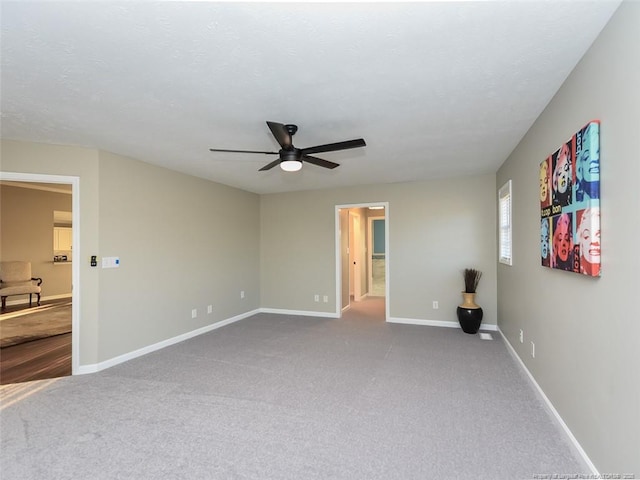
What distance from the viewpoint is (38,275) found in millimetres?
6863

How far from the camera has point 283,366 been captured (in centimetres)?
340

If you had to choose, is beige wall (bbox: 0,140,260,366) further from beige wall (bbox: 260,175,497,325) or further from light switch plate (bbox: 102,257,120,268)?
beige wall (bbox: 260,175,497,325)

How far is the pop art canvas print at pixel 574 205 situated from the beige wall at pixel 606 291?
52 mm

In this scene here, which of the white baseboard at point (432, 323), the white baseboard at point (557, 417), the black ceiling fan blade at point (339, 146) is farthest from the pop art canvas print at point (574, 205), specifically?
the white baseboard at point (432, 323)

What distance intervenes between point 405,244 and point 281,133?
11.5 ft

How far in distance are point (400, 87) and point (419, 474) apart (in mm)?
2452

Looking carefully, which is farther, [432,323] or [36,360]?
[432,323]

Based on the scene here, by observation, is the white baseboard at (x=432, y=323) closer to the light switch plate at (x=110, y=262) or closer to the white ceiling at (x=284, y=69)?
the white ceiling at (x=284, y=69)

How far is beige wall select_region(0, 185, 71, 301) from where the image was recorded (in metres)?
6.33

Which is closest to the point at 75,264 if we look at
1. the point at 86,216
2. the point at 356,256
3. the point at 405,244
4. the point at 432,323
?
the point at 86,216

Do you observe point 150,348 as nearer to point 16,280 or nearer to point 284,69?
point 284,69

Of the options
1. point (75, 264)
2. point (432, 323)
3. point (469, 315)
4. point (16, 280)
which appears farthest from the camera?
point (16, 280)

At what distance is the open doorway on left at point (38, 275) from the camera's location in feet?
12.5

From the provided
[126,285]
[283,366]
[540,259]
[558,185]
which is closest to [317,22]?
[558,185]
